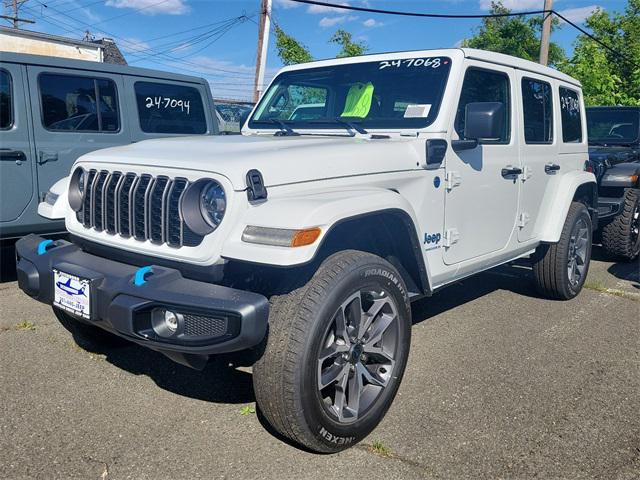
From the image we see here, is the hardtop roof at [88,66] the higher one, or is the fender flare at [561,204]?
the hardtop roof at [88,66]

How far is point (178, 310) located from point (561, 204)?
364 cm

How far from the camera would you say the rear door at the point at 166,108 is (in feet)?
20.4

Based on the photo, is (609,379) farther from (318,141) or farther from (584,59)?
(584,59)

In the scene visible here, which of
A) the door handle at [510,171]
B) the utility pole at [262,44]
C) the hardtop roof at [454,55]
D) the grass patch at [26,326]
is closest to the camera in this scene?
the hardtop roof at [454,55]

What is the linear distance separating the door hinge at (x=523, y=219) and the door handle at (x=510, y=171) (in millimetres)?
348

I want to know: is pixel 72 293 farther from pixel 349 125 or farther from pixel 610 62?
pixel 610 62

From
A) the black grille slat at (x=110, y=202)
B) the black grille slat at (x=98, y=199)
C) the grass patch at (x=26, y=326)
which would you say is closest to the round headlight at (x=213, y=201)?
the black grille slat at (x=110, y=202)

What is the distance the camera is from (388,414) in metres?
3.17

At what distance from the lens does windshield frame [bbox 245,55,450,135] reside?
3588 mm

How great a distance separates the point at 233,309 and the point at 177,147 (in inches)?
44.5

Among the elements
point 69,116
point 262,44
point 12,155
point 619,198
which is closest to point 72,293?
point 12,155

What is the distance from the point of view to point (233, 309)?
7.43 feet

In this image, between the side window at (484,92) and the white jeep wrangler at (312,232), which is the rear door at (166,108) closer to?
the white jeep wrangler at (312,232)

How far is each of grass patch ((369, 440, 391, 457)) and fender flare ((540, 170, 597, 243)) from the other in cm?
266
